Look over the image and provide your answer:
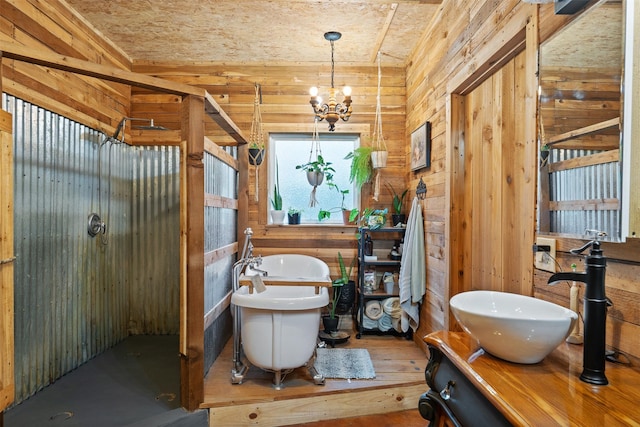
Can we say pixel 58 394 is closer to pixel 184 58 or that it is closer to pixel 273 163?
pixel 273 163

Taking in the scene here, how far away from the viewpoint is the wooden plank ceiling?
2.75m

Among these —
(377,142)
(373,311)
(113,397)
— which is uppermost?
(377,142)

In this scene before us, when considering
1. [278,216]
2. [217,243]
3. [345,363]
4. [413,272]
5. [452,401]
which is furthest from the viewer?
[278,216]

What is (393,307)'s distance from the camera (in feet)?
10.8

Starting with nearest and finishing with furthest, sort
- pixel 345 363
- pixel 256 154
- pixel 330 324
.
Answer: pixel 345 363 → pixel 330 324 → pixel 256 154

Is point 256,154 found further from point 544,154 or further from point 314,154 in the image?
point 544,154

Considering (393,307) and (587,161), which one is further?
(393,307)

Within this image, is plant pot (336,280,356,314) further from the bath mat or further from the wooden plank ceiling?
the wooden plank ceiling

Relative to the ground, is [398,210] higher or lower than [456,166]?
lower

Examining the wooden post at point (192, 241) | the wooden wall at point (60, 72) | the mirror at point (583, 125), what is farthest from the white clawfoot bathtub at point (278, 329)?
the wooden wall at point (60, 72)

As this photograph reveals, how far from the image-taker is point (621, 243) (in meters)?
1.04

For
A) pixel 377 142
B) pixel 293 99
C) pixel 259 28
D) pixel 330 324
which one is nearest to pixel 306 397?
pixel 330 324

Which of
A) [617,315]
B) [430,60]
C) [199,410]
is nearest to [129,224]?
[199,410]

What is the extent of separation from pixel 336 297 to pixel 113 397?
191 cm
